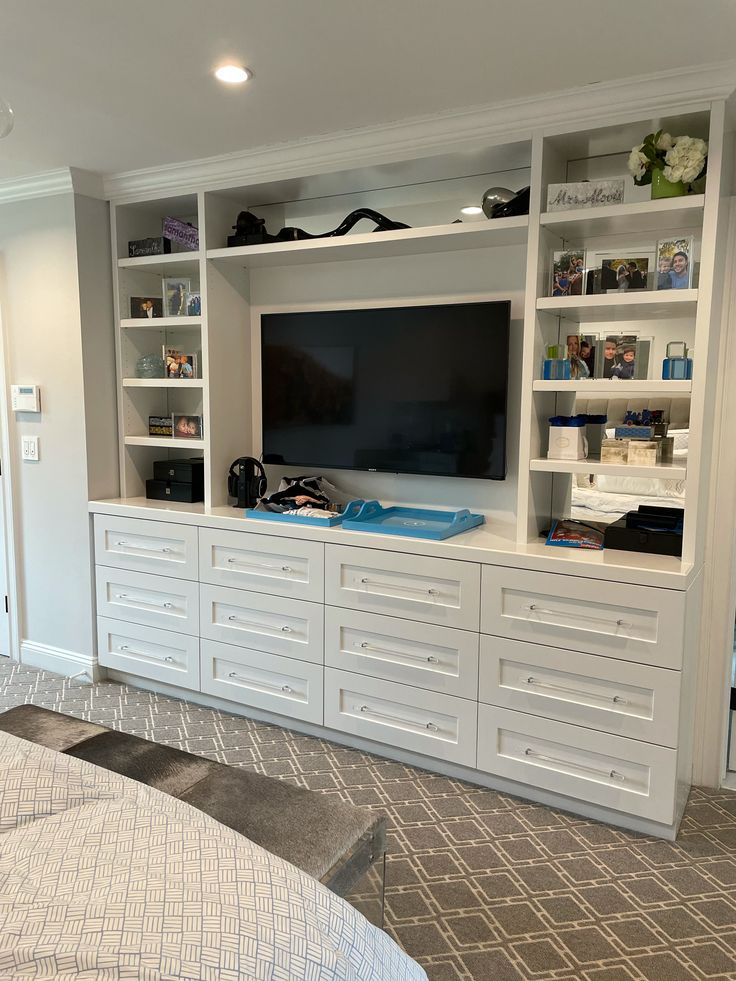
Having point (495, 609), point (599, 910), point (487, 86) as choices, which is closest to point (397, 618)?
point (495, 609)

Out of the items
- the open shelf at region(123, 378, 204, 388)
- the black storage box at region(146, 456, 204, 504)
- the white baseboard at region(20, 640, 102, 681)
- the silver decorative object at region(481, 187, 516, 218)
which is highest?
the silver decorative object at region(481, 187, 516, 218)

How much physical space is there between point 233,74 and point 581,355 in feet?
5.02

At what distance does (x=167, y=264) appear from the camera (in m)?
3.72

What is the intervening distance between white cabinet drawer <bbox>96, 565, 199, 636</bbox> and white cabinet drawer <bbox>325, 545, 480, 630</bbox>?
807 mm

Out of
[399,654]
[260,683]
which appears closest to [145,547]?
[260,683]

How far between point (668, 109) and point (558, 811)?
95.3 inches

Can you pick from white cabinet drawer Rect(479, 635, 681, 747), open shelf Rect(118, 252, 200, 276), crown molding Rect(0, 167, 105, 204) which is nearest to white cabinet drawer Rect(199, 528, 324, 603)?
white cabinet drawer Rect(479, 635, 681, 747)

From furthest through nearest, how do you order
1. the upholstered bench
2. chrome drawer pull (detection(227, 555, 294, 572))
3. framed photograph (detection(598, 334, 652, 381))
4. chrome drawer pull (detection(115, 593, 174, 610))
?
chrome drawer pull (detection(115, 593, 174, 610)) → chrome drawer pull (detection(227, 555, 294, 572)) → framed photograph (detection(598, 334, 652, 381)) → the upholstered bench

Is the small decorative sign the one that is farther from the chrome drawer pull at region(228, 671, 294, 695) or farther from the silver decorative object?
the chrome drawer pull at region(228, 671, 294, 695)

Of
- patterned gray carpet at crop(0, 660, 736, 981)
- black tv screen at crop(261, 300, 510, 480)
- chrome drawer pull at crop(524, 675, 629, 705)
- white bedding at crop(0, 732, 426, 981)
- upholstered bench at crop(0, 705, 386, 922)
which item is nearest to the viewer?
white bedding at crop(0, 732, 426, 981)

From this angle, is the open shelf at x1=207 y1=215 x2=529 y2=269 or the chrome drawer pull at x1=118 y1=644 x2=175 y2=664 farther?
the chrome drawer pull at x1=118 y1=644 x2=175 y2=664

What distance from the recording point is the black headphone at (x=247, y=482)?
11.5 feet

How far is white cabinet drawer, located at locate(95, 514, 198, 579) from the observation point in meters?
3.43

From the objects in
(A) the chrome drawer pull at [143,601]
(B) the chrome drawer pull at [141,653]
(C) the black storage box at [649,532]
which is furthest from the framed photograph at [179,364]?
(C) the black storage box at [649,532]
